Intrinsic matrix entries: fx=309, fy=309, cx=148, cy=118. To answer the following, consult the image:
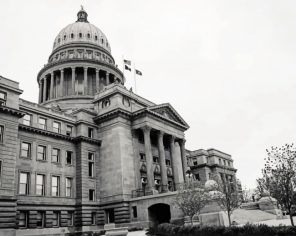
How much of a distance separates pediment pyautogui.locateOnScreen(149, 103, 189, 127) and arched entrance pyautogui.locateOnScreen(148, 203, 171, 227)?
15245mm

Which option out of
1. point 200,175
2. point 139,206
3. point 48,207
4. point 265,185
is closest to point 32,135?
point 48,207

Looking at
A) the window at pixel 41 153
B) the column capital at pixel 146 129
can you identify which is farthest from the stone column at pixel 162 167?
the window at pixel 41 153

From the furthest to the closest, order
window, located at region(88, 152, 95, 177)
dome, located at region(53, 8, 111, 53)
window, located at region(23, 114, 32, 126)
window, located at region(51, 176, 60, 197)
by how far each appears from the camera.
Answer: dome, located at region(53, 8, 111, 53)
window, located at region(88, 152, 95, 177)
window, located at region(51, 176, 60, 197)
window, located at region(23, 114, 32, 126)

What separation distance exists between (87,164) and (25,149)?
9657 mm

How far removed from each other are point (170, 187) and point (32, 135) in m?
24.1

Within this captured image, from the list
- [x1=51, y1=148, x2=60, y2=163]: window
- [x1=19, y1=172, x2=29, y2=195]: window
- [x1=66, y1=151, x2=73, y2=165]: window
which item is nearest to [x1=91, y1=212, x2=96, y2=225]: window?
[x1=66, y1=151, x2=73, y2=165]: window

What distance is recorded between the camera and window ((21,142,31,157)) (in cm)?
4024

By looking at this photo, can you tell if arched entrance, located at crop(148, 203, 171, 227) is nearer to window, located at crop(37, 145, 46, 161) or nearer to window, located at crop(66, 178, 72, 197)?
window, located at crop(66, 178, 72, 197)

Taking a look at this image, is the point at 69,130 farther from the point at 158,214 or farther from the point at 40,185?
the point at 158,214

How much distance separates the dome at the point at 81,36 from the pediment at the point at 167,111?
3410 cm

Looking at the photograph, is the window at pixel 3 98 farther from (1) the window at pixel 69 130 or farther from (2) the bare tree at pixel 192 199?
(2) the bare tree at pixel 192 199

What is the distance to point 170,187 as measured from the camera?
2066 inches

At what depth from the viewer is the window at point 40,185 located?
133 feet

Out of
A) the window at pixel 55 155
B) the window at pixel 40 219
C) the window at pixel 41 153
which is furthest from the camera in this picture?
the window at pixel 55 155
